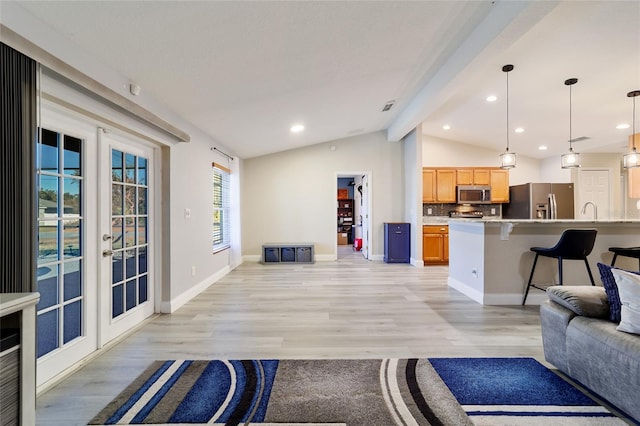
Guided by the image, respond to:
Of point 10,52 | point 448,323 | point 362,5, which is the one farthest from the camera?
point 448,323

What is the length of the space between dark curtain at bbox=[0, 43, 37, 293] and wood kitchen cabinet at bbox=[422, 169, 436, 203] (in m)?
6.42

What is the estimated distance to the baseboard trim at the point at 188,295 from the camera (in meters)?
3.36

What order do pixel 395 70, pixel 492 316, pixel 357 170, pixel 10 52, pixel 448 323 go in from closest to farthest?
1. pixel 10 52
2. pixel 448 323
3. pixel 492 316
4. pixel 395 70
5. pixel 357 170

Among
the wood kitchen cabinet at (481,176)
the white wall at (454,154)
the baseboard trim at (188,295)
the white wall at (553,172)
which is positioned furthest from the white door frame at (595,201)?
the baseboard trim at (188,295)

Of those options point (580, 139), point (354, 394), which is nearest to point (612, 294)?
point (354, 394)

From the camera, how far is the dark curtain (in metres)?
1.48

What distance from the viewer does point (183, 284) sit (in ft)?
12.1

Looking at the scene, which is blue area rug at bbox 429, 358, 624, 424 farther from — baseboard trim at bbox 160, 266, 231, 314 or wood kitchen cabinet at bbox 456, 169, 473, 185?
wood kitchen cabinet at bbox 456, 169, 473, 185

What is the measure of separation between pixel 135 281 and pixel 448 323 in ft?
10.7

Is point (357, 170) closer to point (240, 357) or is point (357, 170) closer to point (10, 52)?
point (240, 357)

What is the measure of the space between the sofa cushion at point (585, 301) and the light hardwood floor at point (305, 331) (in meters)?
0.61

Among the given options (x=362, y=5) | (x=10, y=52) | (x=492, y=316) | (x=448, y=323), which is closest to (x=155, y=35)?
(x=10, y=52)

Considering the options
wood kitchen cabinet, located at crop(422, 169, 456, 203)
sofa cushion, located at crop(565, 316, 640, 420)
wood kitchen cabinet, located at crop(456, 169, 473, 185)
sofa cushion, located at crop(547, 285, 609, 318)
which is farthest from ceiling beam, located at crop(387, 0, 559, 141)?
wood kitchen cabinet, located at crop(456, 169, 473, 185)

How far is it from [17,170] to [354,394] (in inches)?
90.0
